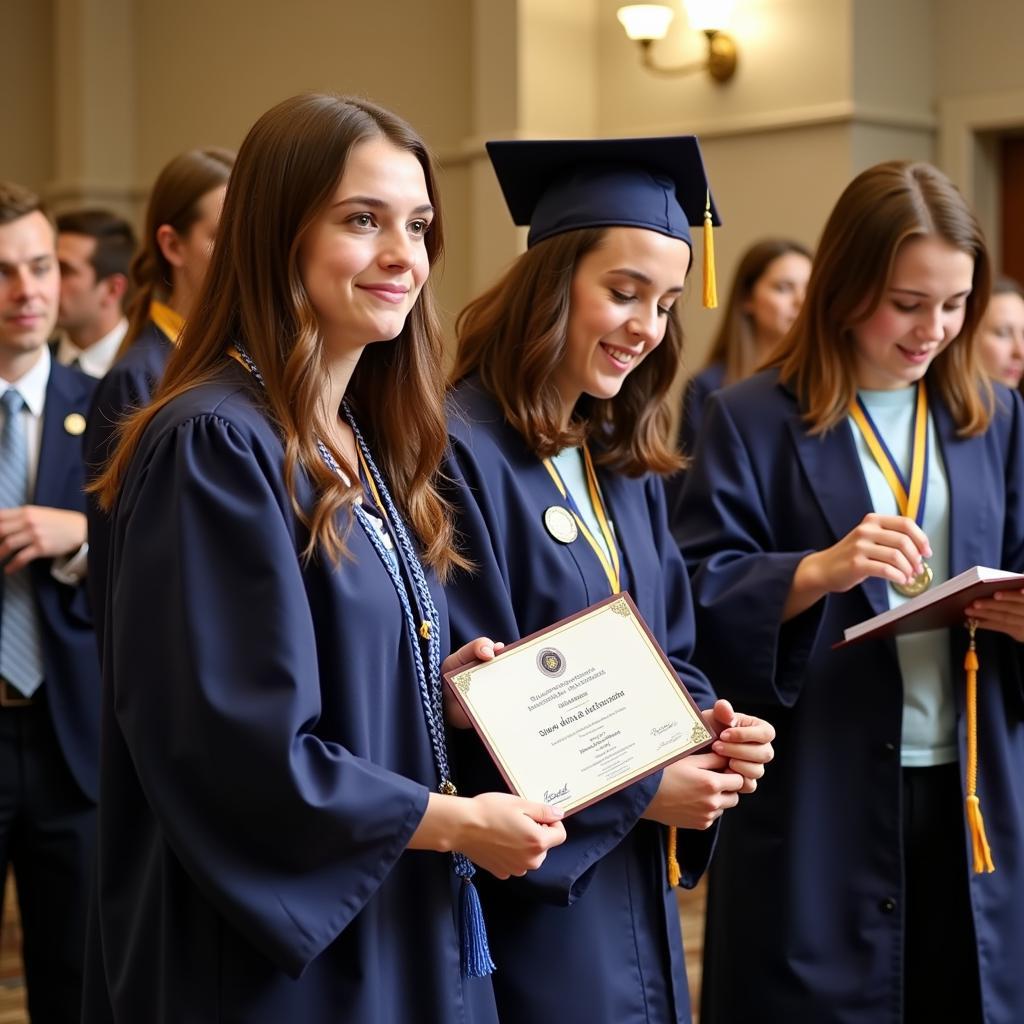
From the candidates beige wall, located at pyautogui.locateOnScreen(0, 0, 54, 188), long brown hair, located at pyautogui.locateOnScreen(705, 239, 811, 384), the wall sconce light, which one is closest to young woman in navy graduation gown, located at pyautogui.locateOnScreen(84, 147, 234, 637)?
long brown hair, located at pyautogui.locateOnScreen(705, 239, 811, 384)

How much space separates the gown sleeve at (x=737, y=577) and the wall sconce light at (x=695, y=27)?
4110 millimetres

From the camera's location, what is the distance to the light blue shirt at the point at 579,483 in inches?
93.4

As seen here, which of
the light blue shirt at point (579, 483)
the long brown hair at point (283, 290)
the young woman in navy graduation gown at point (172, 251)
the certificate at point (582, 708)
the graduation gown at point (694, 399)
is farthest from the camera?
the graduation gown at point (694, 399)

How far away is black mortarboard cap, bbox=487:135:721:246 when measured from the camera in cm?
237

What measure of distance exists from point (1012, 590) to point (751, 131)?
444cm

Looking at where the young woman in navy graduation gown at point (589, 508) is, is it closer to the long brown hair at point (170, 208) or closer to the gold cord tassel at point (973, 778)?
the gold cord tassel at point (973, 778)

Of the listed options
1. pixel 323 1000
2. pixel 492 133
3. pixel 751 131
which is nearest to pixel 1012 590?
pixel 323 1000

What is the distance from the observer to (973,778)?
2586 mm

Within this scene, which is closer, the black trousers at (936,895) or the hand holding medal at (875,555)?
the hand holding medal at (875,555)

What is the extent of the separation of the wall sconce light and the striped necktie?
4.26 m

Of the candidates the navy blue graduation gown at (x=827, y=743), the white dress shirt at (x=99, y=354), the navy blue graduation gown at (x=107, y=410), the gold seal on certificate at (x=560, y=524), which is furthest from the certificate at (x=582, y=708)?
the white dress shirt at (x=99, y=354)

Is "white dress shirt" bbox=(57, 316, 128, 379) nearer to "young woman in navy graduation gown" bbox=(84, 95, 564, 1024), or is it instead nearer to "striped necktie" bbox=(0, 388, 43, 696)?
"striped necktie" bbox=(0, 388, 43, 696)

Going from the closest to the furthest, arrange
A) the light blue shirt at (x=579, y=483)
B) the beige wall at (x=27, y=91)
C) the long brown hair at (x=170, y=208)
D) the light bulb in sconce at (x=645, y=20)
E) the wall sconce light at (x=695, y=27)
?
1. the light blue shirt at (x=579, y=483)
2. the long brown hair at (x=170, y=208)
3. the wall sconce light at (x=695, y=27)
4. the light bulb in sconce at (x=645, y=20)
5. the beige wall at (x=27, y=91)

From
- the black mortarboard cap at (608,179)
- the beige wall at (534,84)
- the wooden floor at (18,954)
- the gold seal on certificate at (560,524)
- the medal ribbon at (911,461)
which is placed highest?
the beige wall at (534,84)
